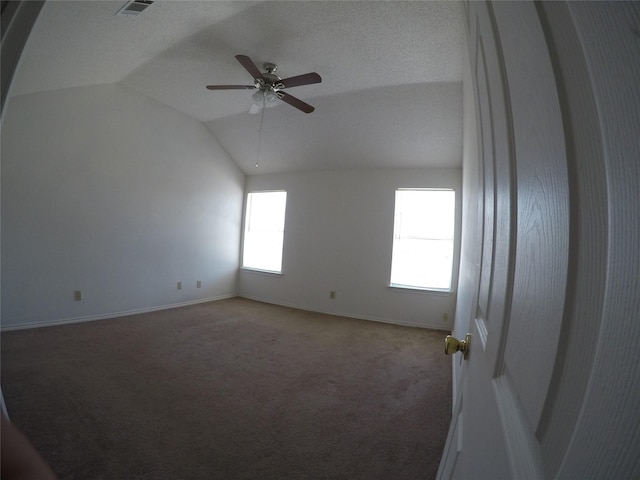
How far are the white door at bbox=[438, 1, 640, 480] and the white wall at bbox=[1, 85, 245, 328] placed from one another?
4489mm

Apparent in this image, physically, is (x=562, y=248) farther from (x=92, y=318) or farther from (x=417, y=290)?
(x=92, y=318)

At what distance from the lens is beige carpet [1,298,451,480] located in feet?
5.10

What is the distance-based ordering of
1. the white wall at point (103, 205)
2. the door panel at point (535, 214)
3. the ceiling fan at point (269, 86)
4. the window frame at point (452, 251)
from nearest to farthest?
the door panel at point (535, 214), the ceiling fan at point (269, 86), the white wall at point (103, 205), the window frame at point (452, 251)

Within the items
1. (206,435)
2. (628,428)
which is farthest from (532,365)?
(206,435)

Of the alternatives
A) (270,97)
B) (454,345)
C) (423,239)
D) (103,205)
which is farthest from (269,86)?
(423,239)

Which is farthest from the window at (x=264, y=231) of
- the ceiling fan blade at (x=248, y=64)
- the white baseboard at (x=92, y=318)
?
the ceiling fan blade at (x=248, y=64)

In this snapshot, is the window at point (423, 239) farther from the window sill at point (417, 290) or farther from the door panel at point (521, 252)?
the door panel at point (521, 252)

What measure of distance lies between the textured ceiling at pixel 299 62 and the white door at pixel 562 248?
217cm

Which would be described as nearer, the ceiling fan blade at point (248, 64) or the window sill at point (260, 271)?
the ceiling fan blade at point (248, 64)

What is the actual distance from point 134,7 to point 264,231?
13.3ft

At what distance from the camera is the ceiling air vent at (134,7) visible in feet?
6.64

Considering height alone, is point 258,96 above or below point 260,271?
above

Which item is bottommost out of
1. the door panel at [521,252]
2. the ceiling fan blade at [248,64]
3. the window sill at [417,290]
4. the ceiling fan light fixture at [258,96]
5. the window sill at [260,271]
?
the window sill at [260,271]

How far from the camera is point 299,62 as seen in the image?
2922 mm
